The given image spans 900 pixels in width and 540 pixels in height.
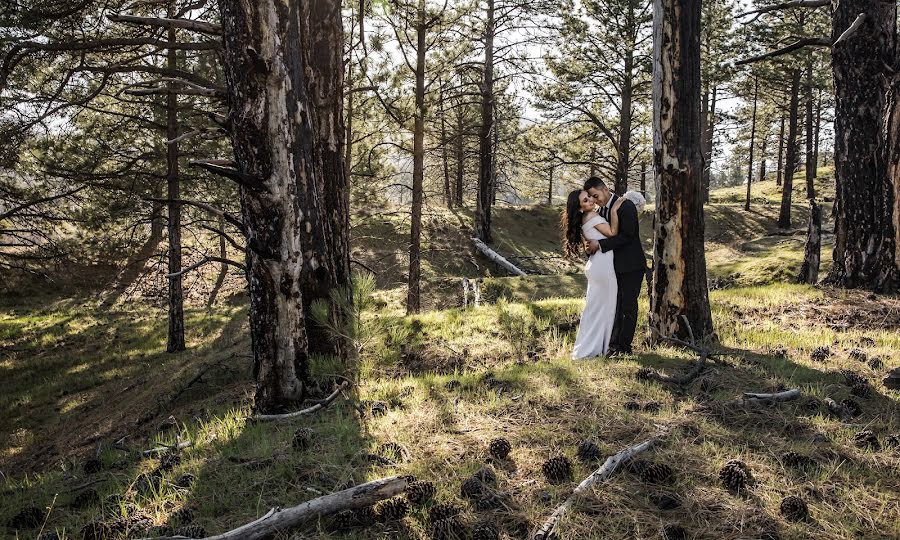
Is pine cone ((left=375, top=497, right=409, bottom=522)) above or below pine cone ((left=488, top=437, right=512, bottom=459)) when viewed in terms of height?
below

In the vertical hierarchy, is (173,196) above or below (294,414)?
above

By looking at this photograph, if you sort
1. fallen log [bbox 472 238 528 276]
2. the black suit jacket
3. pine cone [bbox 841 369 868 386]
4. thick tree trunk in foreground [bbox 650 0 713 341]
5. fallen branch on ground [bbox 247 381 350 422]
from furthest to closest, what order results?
fallen log [bbox 472 238 528 276]
the black suit jacket
thick tree trunk in foreground [bbox 650 0 713 341]
fallen branch on ground [bbox 247 381 350 422]
pine cone [bbox 841 369 868 386]

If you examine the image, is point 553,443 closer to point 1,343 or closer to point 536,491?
point 536,491

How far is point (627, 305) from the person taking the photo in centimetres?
602

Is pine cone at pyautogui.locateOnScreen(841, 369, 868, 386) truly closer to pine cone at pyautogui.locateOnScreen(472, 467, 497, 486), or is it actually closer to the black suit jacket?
the black suit jacket

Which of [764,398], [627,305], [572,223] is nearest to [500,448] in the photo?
[764,398]

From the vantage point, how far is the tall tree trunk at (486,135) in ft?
55.7

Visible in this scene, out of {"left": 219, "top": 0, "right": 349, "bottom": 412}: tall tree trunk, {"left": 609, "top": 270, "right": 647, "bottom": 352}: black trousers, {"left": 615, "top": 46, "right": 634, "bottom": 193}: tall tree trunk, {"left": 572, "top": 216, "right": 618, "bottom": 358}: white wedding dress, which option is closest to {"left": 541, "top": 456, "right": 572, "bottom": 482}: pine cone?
{"left": 219, "top": 0, "right": 349, "bottom": 412}: tall tree trunk

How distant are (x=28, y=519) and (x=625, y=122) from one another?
18357 mm

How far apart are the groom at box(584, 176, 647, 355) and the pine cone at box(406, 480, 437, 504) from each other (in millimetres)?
3607

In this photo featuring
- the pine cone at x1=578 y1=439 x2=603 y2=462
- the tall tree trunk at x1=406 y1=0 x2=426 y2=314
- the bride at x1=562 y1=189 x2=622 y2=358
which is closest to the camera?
the pine cone at x1=578 y1=439 x2=603 y2=462

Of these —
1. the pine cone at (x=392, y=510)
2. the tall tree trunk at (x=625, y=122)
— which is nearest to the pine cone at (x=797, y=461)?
the pine cone at (x=392, y=510)

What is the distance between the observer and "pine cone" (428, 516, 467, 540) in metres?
2.45

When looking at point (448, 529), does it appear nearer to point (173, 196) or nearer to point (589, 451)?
point (589, 451)
